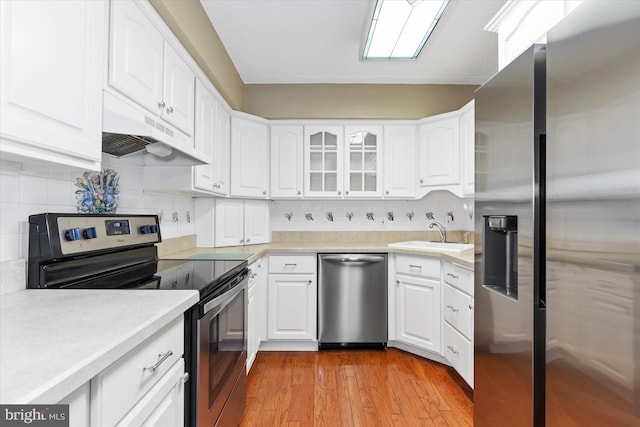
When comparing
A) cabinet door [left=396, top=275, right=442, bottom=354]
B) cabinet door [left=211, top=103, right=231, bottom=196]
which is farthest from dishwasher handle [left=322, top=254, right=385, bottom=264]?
cabinet door [left=211, top=103, right=231, bottom=196]

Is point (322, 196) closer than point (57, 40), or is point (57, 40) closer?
point (57, 40)

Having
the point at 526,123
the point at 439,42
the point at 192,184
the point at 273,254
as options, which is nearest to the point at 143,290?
the point at 192,184

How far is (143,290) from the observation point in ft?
3.79

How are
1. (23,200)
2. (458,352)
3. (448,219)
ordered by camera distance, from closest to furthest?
(23,200) → (458,352) → (448,219)

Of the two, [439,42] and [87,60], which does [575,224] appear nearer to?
[87,60]

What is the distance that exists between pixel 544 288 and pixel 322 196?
2.34 metres

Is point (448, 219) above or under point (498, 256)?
above

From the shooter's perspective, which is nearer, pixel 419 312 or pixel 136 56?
pixel 136 56

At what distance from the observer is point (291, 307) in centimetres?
291

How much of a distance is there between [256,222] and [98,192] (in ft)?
5.67

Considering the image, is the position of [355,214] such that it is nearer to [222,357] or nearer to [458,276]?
[458,276]

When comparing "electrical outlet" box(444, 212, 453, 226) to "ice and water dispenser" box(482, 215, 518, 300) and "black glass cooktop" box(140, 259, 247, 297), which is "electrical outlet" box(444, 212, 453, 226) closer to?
"ice and water dispenser" box(482, 215, 518, 300)

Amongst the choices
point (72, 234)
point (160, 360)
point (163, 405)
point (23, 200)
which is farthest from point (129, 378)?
point (23, 200)

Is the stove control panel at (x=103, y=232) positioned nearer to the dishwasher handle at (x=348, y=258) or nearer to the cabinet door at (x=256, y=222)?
the cabinet door at (x=256, y=222)
